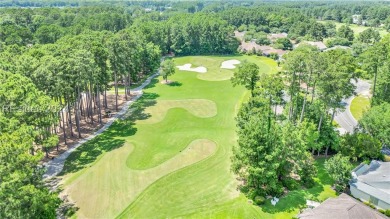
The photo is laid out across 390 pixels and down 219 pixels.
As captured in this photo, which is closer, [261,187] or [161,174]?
[261,187]

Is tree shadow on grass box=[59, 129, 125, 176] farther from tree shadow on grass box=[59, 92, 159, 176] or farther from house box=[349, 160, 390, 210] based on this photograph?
house box=[349, 160, 390, 210]

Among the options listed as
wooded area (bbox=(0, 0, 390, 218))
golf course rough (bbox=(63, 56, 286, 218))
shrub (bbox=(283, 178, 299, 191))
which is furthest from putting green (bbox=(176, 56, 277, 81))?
shrub (bbox=(283, 178, 299, 191))

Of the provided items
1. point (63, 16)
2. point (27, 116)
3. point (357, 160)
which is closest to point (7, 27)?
point (63, 16)

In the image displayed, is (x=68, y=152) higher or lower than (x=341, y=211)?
lower

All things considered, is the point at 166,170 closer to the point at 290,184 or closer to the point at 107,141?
the point at 107,141

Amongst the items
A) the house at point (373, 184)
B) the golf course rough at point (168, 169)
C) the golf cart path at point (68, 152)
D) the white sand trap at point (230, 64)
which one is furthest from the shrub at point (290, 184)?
the white sand trap at point (230, 64)

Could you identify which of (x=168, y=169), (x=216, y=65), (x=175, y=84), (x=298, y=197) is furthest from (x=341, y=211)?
(x=216, y=65)

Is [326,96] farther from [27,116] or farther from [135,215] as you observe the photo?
[27,116]
